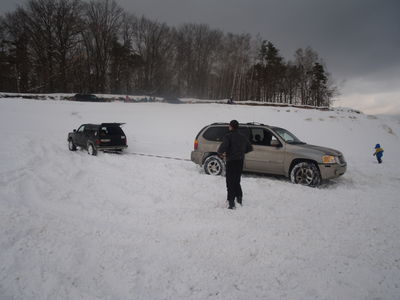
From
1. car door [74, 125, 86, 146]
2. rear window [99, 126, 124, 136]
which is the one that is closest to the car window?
rear window [99, 126, 124, 136]

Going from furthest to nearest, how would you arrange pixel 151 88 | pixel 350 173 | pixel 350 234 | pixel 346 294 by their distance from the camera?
pixel 151 88
pixel 350 173
pixel 350 234
pixel 346 294

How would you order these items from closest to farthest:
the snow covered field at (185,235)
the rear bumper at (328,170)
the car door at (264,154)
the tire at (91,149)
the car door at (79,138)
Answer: the snow covered field at (185,235), the rear bumper at (328,170), the car door at (264,154), the tire at (91,149), the car door at (79,138)

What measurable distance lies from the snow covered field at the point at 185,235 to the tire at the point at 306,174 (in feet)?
1.31

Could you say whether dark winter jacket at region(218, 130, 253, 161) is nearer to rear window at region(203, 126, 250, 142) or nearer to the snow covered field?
the snow covered field

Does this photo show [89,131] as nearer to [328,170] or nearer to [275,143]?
[275,143]

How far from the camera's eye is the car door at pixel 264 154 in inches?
285

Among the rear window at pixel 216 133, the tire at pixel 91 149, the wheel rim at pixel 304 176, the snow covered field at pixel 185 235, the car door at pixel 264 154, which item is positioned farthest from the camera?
the tire at pixel 91 149

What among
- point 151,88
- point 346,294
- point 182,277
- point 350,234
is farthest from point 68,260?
point 151,88

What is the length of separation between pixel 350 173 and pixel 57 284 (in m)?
9.62

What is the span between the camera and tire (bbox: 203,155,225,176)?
7.70m

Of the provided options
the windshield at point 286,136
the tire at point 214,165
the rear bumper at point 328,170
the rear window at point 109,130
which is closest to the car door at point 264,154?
the windshield at point 286,136

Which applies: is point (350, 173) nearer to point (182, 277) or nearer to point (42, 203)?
point (182, 277)

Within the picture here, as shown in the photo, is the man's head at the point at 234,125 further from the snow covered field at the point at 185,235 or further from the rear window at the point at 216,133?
the rear window at the point at 216,133

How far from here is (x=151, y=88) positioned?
52281mm
